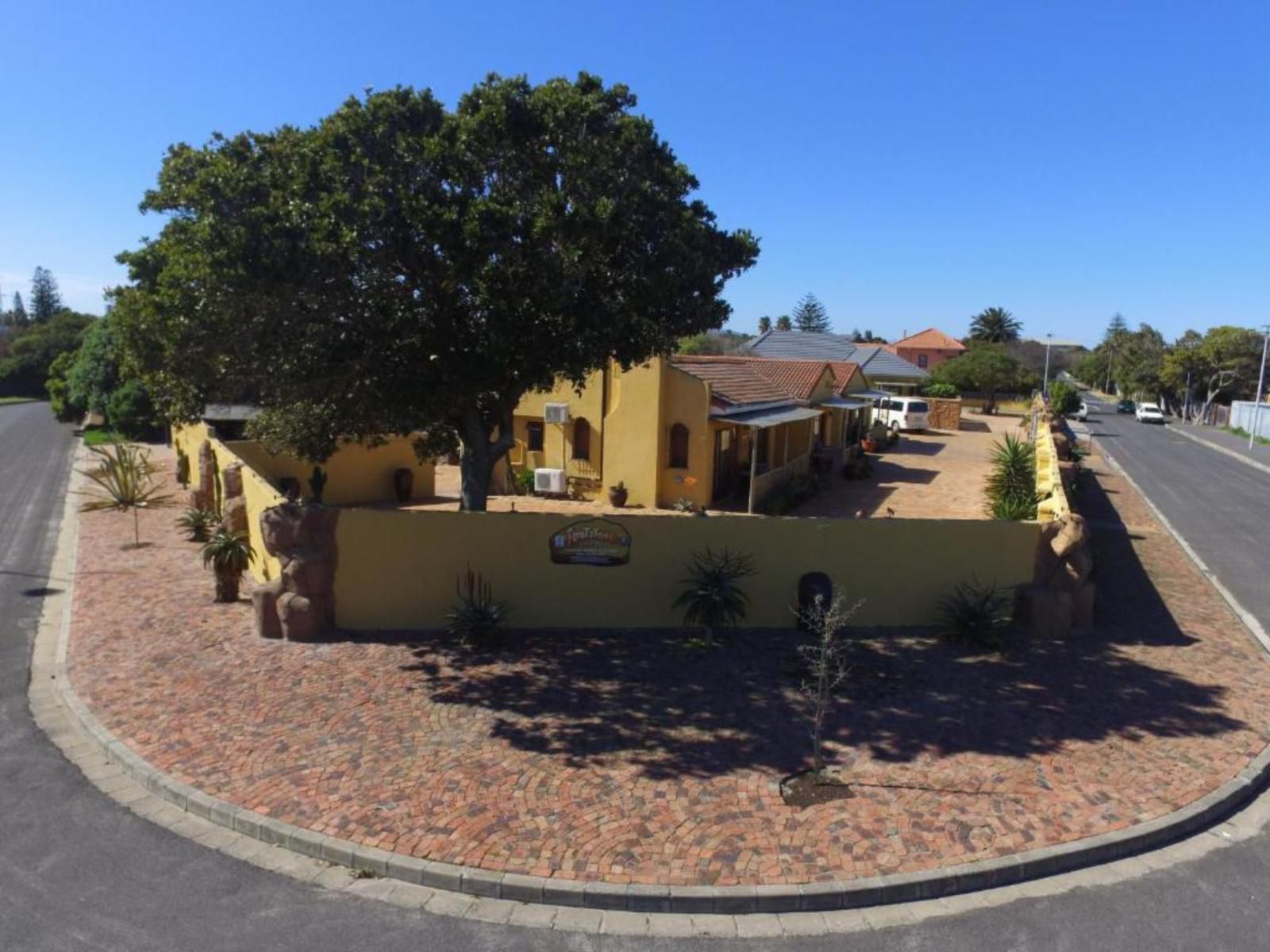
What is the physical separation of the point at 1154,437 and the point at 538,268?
5219cm

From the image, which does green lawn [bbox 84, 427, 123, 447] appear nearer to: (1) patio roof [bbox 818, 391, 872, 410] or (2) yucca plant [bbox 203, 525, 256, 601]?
(2) yucca plant [bbox 203, 525, 256, 601]

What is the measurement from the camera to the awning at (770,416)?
2089cm

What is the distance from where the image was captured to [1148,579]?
1569 cm

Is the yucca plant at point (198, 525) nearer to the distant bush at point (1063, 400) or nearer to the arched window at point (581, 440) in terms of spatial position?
the arched window at point (581, 440)

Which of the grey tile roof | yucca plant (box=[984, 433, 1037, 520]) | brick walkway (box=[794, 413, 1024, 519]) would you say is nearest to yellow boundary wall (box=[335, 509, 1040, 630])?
brick walkway (box=[794, 413, 1024, 519])

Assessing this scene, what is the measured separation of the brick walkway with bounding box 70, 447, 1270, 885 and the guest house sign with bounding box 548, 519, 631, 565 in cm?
106

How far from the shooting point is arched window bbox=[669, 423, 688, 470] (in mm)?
21312

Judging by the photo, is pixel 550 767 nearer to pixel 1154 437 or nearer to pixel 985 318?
pixel 1154 437

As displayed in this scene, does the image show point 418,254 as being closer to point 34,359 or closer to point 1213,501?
point 1213,501

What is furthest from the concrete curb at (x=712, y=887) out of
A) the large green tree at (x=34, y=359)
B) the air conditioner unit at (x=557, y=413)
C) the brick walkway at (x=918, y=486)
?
the large green tree at (x=34, y=359)

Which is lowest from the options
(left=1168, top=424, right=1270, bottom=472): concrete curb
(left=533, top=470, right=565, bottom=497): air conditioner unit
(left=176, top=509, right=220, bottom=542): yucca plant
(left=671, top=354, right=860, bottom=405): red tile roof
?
(left=176, top=509, right=220, bottom=542): yucca plant

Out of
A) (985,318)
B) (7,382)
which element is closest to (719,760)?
(7,382)

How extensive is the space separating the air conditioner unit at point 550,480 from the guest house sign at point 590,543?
1097cm

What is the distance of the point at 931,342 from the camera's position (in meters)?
93.9
